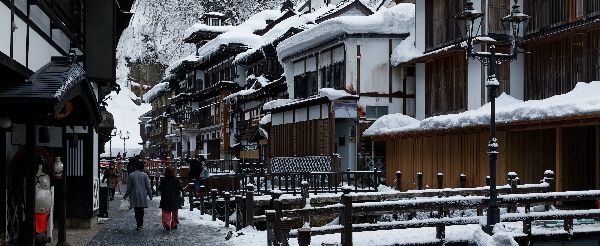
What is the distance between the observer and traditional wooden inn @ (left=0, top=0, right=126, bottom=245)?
10461 mm

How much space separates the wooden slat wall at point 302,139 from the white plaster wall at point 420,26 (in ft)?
19.6

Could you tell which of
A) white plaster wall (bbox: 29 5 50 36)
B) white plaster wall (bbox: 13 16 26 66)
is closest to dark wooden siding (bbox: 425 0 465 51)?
white plaster wall (bbox: 29 5 50 36)

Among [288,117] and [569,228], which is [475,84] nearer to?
[569,228]

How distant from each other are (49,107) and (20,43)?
162 cm

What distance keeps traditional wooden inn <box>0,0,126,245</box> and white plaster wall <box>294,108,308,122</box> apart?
20.5m

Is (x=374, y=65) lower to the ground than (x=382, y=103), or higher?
higher

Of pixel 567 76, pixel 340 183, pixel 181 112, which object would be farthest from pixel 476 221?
pixel 181 112

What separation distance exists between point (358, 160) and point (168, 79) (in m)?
44.8

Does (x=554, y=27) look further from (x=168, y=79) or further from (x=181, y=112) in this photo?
(x=168, y=79)

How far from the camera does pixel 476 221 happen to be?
1569 cm

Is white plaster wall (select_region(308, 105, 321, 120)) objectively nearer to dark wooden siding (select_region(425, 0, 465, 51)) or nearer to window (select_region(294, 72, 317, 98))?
window (select_region(294, 72, 317, 98))

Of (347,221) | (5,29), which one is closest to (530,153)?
(347,221)

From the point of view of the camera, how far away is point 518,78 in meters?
28.8

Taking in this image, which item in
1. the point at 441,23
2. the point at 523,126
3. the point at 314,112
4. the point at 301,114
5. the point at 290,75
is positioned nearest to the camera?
the point at 523,126
